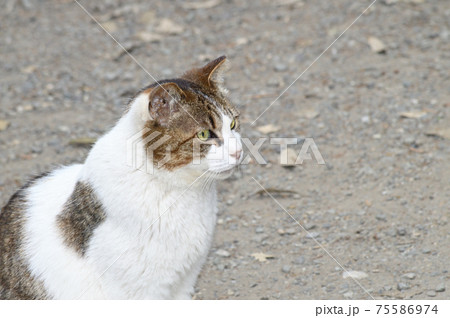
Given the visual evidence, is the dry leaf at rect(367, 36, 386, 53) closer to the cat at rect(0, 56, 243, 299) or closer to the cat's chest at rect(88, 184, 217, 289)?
the cat at rect(0, 56, 243, 299)

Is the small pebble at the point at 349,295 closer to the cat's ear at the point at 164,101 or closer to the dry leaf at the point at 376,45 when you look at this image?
the cat's ear at the point at 164,101

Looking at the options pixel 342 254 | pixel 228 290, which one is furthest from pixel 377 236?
pixel 228 290

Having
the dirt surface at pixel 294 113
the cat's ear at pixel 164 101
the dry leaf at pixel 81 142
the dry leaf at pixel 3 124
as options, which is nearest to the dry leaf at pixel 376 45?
the dirt surface at pixel 294 113

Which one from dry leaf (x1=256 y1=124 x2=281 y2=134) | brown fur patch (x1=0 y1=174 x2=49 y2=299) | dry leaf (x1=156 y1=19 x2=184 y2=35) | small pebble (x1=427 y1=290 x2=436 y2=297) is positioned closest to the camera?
brown fur patch (x1=0 y1=174 x2=49 y2=299)

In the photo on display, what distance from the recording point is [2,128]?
619cm

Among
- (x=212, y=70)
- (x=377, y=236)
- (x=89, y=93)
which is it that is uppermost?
(x=212, y=70)

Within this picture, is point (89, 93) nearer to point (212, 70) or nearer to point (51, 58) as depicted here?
point (51, 58)

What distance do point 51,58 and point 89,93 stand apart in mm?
962

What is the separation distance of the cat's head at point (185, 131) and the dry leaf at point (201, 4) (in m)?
4.80

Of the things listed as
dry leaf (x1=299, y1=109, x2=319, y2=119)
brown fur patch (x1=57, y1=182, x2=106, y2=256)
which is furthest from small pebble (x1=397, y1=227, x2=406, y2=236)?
brown fur patch (x1=57, y1=182, x2=106, y2=256)

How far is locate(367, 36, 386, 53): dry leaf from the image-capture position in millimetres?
6840

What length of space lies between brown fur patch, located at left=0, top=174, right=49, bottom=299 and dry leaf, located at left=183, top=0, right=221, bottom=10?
191 inches

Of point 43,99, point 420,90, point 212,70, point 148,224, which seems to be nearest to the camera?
point 148,224

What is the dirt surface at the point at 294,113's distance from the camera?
4.41 metres
